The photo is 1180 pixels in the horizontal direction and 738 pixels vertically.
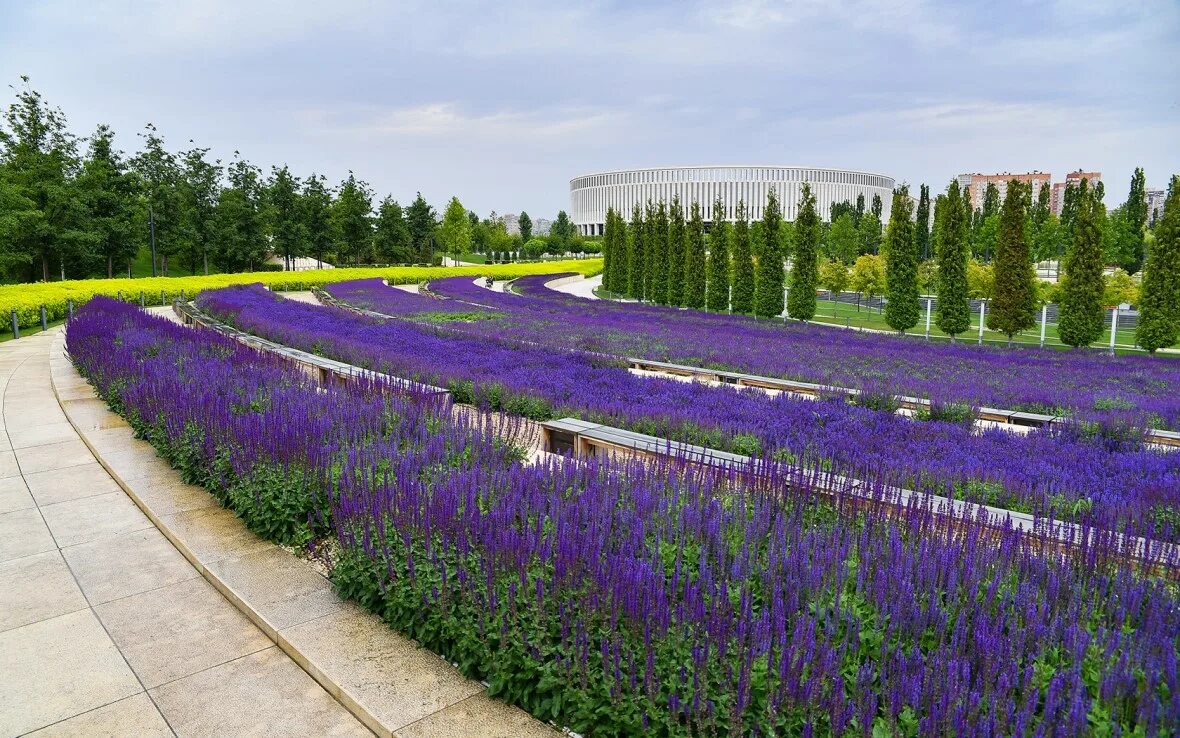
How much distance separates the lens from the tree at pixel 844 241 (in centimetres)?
7556

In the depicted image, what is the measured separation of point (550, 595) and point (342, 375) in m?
7.40

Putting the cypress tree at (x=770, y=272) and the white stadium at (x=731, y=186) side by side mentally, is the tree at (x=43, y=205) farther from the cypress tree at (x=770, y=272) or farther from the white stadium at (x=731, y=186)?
the white stadium at (x=731, y=186)

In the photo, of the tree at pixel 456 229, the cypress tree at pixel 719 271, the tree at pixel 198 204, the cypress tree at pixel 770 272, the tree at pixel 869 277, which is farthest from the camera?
the tree at pixel 456 229

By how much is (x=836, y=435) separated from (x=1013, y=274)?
22.1m

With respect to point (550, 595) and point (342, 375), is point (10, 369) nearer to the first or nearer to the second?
point (342, 375)

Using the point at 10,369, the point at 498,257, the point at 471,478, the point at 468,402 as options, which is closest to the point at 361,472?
the point at 471,478

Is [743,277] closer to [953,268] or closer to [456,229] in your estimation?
[953,268]

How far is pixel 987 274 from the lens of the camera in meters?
32.2

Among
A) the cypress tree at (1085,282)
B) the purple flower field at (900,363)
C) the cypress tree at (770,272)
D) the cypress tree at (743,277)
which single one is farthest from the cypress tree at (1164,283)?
the cypress tree at (743,277)

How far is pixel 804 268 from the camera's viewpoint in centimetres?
2938

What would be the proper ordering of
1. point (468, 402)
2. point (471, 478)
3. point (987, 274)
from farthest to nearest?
point (987, 274), point (468, 402), point (471, 478)

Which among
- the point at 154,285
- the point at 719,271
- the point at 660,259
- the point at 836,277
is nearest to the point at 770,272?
the point at 719,271

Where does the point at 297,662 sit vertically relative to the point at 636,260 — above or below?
below

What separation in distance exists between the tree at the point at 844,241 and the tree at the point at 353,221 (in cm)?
4749
